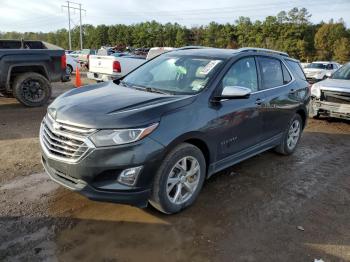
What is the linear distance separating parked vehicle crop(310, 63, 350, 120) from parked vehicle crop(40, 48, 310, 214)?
3.81m

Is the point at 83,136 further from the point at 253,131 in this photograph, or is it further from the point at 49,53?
the point at 49,53

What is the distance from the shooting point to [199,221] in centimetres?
396

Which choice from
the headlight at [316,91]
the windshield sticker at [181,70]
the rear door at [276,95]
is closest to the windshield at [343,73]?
the headlight at [316,91]

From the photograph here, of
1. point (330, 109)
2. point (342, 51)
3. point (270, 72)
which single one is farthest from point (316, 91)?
point (342, 51)

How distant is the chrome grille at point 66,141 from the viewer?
11.4 feet

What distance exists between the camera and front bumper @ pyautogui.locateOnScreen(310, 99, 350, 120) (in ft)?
28.5

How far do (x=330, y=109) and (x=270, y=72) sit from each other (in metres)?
4.13

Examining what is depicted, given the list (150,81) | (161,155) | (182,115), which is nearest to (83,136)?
(161,155)

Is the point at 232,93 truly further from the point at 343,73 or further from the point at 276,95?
the point at 343,73

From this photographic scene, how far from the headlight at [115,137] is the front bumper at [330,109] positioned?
22.1 ft

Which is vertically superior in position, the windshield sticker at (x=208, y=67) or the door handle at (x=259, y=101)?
the windshield sticker at (x=208, y=67)

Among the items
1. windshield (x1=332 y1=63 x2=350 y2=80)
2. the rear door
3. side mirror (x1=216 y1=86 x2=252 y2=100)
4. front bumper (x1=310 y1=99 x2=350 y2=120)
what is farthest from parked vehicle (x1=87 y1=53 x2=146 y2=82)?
side mirror (x1=216 y1=86 x2=252 y2=100)

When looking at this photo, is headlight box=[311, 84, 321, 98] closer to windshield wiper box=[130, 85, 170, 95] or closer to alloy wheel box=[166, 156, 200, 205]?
windshield wiper box=[130, 85, 170, 95]

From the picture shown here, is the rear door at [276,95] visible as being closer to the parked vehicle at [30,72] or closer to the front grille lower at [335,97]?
the front grille lower at [335,97]
